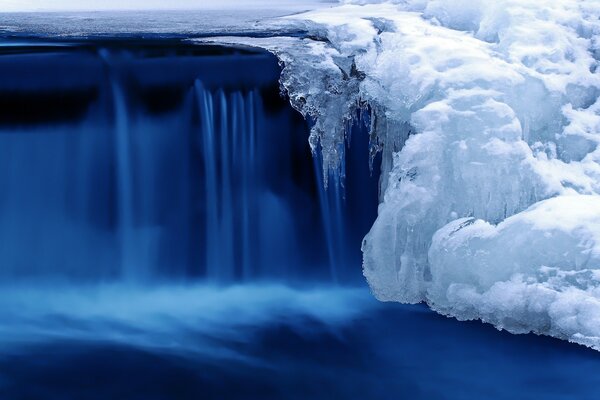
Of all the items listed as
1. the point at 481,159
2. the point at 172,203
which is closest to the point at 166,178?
the point at 172,203

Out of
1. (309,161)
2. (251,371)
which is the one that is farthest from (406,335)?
(309,161)

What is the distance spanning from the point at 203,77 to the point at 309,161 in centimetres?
65

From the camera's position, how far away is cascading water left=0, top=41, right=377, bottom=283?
180 inches

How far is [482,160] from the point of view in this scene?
13.6 feet

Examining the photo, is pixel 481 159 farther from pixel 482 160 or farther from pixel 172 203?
pixel 172 203

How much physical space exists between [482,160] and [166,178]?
1.50m

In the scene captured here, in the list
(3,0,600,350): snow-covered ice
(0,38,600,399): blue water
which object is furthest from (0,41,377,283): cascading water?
(3,0,600,350): snow-covered ice

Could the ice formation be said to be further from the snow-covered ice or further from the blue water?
the blue water

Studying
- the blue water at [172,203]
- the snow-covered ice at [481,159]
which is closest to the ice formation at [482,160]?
the snow-covered ice at [481,159]

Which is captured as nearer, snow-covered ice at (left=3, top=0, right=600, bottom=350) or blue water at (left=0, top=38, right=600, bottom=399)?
snow-covered ice at (left=3, top=0, right=600, bottom=350)

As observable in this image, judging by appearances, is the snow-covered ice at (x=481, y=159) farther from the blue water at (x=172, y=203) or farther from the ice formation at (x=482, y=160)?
the blue water at (x=172, y=203)

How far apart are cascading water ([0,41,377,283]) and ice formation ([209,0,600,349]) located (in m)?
0.24

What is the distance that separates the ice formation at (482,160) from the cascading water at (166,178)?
24 centimetres

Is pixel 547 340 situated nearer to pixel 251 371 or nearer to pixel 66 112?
pixel 251 371
